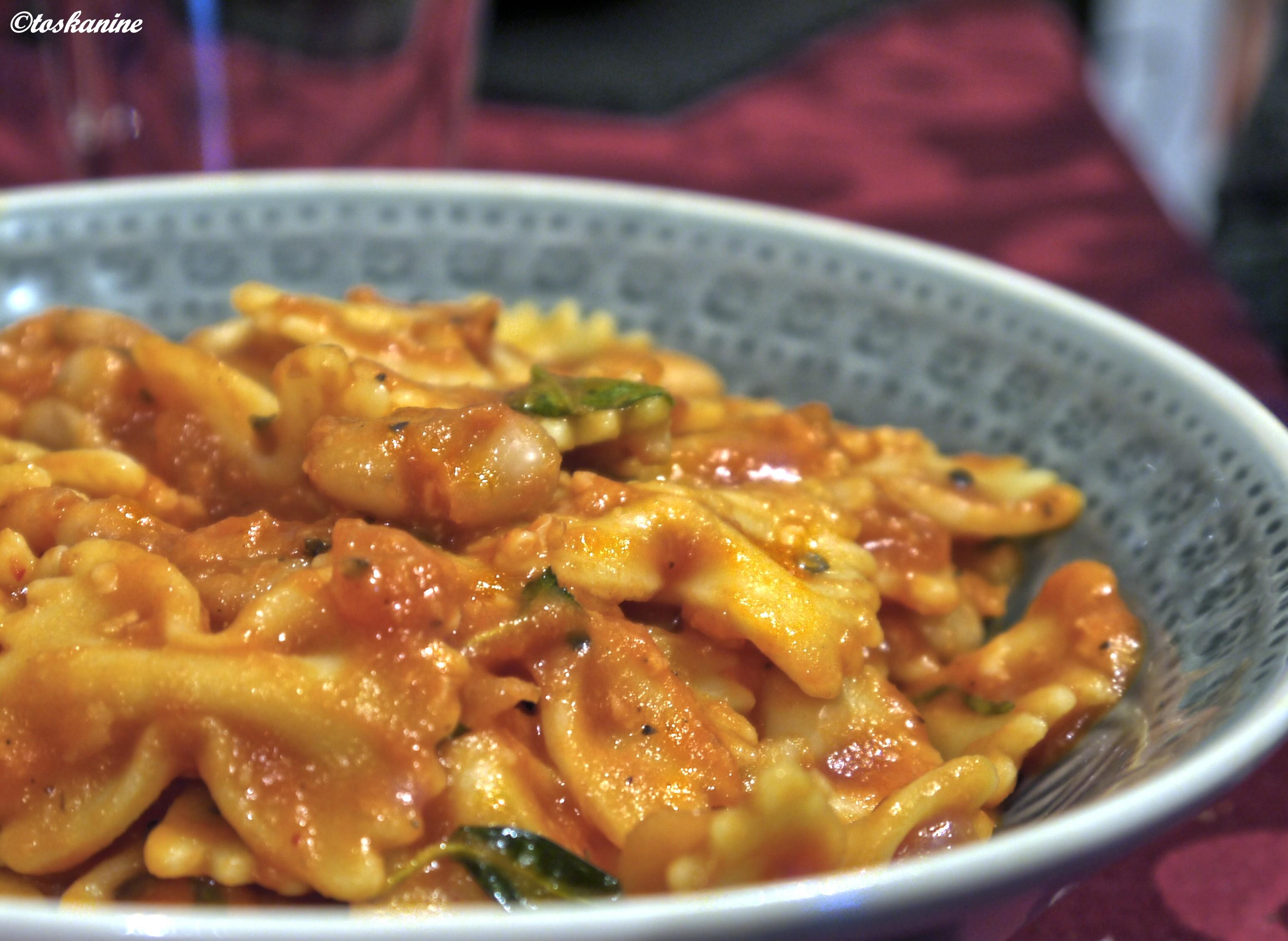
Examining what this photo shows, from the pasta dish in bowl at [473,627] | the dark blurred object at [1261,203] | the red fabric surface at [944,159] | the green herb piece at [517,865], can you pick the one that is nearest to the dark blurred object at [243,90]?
the red fabric surface at [944,159]

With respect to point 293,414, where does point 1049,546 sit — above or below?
below

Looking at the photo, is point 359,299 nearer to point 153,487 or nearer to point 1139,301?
point 153,487

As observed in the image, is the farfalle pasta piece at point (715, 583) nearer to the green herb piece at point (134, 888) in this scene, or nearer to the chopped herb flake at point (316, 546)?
the chopped herb flake at point (316, 546)

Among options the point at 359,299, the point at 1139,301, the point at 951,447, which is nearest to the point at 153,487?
the point at 359,299

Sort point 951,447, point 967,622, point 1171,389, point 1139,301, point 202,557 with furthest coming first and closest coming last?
point 1139,301, point 951,447, point 1171,389, point 967,622, point 202,557

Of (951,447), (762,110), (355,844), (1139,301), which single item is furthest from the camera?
(762,110)

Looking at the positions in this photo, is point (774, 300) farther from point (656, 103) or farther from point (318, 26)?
point (656, 103)

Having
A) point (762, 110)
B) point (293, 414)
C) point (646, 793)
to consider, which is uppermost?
point (293, 414)
